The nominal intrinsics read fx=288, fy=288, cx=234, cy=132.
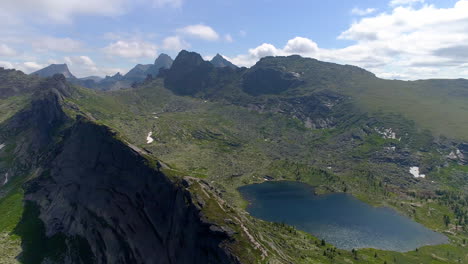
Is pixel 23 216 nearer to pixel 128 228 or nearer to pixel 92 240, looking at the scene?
pixel 92 240

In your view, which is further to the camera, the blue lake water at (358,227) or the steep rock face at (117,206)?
the blue lake water at (358,227)

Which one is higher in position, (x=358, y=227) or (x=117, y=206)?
(x=117, y=206)

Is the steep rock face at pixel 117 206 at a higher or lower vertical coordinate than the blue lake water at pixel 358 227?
higher

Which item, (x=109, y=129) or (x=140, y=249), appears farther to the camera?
(x=109, y=129)

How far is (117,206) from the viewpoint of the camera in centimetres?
12888

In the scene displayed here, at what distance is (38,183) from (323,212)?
178888mm

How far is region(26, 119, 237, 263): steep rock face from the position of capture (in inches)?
3839

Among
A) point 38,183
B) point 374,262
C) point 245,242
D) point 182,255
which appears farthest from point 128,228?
point 374,262

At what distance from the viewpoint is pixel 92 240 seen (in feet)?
408

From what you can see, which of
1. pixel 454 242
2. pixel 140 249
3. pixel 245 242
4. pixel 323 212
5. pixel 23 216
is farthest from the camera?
pixel 323 212

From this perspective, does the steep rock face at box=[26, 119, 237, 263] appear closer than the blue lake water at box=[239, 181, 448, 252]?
Yes

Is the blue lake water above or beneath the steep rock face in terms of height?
beneath

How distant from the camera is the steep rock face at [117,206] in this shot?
97500 mm

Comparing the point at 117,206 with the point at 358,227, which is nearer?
the point at 117,206
